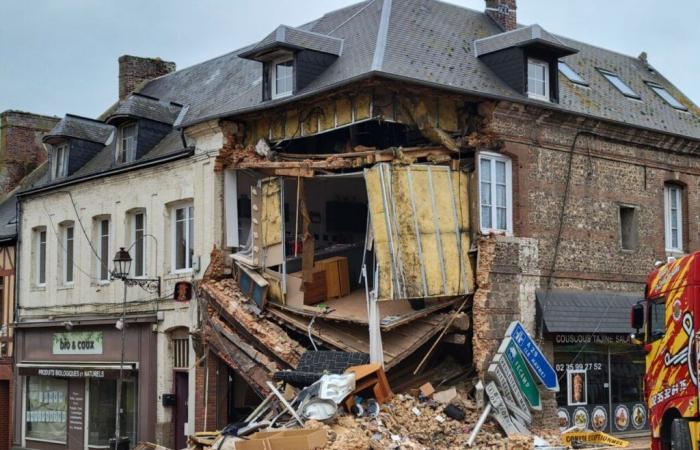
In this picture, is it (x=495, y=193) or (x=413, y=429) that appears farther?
(x=495, y=193)

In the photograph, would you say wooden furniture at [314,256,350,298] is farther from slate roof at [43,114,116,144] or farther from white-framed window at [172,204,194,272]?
slate roof at [43,114,116,144]

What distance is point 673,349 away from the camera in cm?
1636

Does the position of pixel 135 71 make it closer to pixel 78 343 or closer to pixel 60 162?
pixel 60 162

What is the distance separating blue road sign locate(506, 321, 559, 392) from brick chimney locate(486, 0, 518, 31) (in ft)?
26.1

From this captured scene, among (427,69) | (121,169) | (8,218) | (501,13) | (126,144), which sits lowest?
(8,218)

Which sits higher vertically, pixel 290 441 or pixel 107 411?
pixel 290 441

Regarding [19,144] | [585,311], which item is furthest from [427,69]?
[19,144]

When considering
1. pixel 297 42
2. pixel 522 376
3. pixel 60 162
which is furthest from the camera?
pixel 60 162

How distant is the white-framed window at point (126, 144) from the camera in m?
27.2

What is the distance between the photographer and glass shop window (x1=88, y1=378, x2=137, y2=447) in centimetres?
2644

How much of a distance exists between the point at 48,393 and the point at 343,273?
1167cm

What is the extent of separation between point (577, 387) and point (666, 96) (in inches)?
346

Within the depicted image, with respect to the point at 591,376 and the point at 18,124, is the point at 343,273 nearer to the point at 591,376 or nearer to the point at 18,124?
the point at 591,376

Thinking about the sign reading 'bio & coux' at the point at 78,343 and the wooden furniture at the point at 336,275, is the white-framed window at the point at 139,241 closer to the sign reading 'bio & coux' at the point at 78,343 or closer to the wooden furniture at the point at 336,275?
the sign reading 'bio & coux' at the point at 78,343
